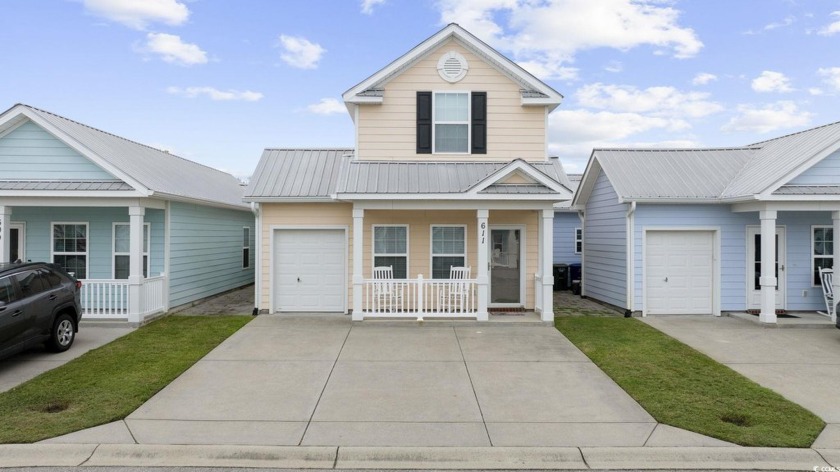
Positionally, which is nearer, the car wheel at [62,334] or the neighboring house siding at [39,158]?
the car wheel at [62,334]

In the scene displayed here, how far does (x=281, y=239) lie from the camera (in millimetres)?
13078

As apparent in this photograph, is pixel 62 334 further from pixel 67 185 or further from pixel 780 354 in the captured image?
pixel 780 354

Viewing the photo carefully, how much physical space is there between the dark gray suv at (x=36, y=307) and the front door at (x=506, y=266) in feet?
30.2

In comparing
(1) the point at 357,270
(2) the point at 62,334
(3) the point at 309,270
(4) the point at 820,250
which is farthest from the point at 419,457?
(4) the point at 820,250

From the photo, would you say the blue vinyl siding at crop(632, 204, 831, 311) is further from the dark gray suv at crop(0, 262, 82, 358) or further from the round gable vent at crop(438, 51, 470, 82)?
the dark gray suv at crop(0, 262, 82, 358)

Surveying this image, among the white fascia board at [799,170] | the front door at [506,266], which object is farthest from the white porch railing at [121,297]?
the white fascia board at [799,170]

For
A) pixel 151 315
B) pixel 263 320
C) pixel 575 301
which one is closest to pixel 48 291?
pixel 151 315

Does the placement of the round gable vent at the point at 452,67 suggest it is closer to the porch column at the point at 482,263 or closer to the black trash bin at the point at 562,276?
the porch column at the point at 482,263

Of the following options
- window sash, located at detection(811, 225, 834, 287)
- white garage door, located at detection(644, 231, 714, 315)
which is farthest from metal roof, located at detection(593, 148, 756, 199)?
window sash, located at detection(811, 225, 834, 287)

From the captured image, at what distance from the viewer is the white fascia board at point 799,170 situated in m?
11.4

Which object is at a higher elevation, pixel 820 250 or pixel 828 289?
pixel 820 250

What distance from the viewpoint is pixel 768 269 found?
11.6 metres

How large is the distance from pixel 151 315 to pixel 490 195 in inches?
342

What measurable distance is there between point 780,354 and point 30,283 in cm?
1330
